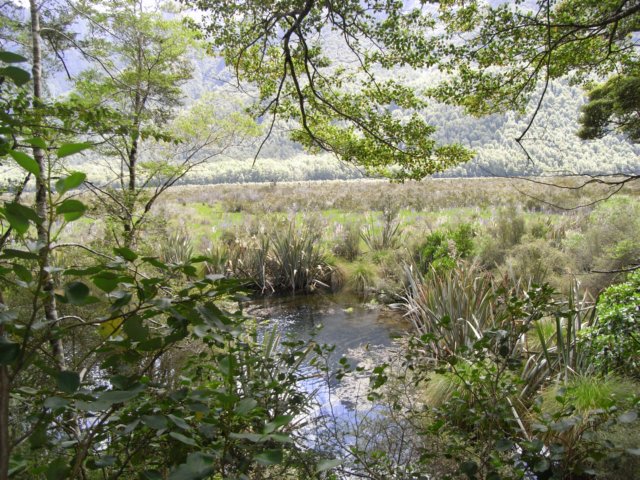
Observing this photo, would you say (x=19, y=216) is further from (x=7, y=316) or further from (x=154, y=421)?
(x=154, y=421)

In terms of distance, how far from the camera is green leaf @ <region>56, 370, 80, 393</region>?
0.65m

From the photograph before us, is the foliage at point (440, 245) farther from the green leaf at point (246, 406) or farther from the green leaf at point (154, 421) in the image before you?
the green leaf at point (154, 421)

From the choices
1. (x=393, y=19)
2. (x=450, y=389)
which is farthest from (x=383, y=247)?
(x=393, y=19)

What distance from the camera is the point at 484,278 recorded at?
5.65m

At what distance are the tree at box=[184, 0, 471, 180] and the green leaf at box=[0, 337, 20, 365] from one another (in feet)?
10.5

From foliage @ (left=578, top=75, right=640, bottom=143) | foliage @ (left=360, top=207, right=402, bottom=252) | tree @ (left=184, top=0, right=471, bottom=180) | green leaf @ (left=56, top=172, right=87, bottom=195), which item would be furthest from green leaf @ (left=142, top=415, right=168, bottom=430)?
foliage @ (left=360, top=207, right=402, bottom=252)

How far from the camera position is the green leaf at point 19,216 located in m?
0.62

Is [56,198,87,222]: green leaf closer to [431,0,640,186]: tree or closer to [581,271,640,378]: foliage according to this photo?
[581,271,640,378]: foliage

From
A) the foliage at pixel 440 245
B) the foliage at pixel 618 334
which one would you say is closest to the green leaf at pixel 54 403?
the foliage at pixel 618 334

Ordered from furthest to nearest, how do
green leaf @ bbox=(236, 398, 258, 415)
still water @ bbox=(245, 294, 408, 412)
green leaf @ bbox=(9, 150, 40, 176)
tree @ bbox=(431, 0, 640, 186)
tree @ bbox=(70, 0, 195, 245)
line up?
tree @ bbox=(70, 0, 195, 245)
still water @ bbox=(245, 294, 408, 412)
tree @ bbox=(431, 0, 640, 186)
green leaf @ bbox=(236, 398, 258, 415)
green leaf @ bbox=(9, 150, 40, 176)

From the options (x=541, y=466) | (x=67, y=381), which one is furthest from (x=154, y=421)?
(x=541, y=466)

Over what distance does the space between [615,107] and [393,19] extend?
4.93 m

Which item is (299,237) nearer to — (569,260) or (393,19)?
(569,260)

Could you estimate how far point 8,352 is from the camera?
65 cm
